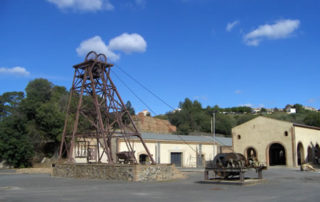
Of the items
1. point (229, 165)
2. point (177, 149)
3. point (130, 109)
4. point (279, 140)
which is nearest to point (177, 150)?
point (177, 149)

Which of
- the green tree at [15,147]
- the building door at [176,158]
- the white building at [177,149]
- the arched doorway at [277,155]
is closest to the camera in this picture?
the white building at [177,149]

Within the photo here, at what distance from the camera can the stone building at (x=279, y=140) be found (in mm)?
38156

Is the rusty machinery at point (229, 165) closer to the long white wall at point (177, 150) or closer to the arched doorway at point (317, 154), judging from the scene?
the long white wall at point (177, 150)

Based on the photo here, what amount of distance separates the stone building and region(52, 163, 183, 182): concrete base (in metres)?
21.3

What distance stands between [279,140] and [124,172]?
25815 millimetres

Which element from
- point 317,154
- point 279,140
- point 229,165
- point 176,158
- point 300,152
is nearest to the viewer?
point 229,165

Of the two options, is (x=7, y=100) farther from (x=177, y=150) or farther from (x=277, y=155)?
(x=277, y=155)

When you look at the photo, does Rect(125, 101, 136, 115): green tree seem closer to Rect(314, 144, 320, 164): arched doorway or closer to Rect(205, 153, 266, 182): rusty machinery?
Rect(314, 144, 320, 164): arched doorway

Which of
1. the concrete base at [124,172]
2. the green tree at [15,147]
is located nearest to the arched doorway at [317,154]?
the concrete base at [124,172]

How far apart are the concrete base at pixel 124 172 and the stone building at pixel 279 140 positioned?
69.9 feet

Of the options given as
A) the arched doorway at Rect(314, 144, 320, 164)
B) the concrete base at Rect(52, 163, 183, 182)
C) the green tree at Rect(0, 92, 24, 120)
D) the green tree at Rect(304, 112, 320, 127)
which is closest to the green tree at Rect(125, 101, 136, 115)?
the green tree at Rect(0, 92, 24, 120)

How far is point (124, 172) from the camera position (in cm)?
1961

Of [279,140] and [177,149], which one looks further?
[177,149]

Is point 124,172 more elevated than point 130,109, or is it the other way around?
point 130,109
